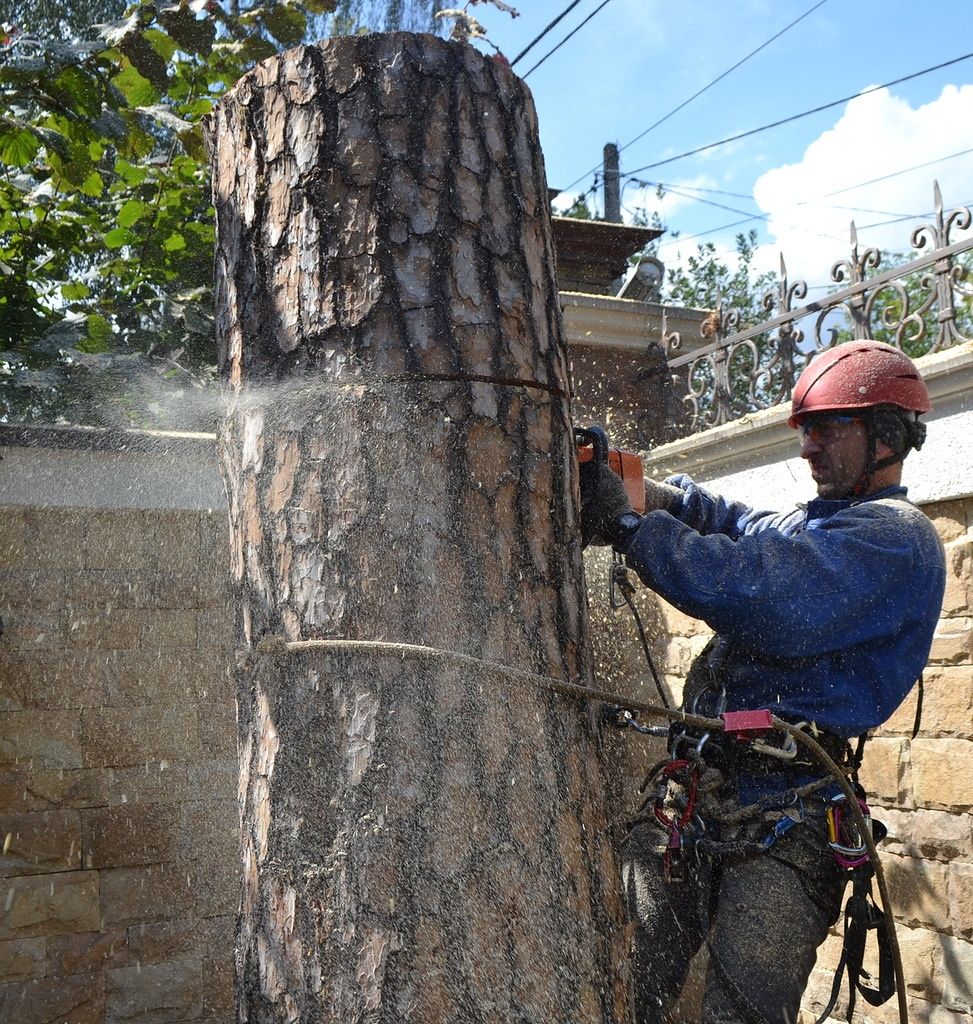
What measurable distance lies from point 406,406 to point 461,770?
0.59 meters

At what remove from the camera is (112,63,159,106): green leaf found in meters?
3.96

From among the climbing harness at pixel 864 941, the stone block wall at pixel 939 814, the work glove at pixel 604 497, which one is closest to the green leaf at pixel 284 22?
the work glove at pixel 604 497

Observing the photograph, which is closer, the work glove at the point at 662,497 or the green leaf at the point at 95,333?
the work glove at the point at 662,497

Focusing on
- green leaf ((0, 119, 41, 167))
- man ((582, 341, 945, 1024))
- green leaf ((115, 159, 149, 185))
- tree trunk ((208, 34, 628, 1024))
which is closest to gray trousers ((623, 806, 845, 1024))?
man ((582, 341, 945, 1024))

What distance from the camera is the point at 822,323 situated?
533 centimetres

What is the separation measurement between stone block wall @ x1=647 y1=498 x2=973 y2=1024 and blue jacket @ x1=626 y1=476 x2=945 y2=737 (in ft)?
5.26

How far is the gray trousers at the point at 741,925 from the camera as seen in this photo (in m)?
2.28

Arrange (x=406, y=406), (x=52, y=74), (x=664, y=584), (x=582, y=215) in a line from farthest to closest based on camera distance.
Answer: (x=582, y=215), (x=52, y=74), (x=664, y=584), (x=406, y=406)

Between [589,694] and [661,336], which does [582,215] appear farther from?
[589,694]

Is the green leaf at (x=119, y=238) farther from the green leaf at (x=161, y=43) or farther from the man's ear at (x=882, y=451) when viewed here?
the man's ear at (x=882, y=451)

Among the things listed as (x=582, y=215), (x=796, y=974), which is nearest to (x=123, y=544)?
(x=796, y=974)

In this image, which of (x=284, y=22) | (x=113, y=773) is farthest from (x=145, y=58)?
(x=113, y=773)

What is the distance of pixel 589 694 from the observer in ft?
5.86

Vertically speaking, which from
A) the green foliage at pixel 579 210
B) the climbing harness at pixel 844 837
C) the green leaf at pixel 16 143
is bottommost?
the climbing harness at pixel 844 837
